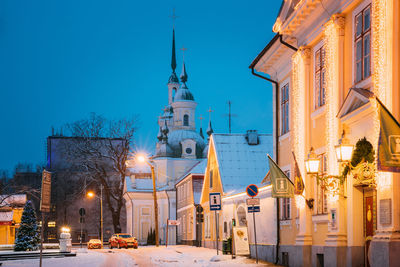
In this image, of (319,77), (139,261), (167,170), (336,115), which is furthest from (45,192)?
(167,170)

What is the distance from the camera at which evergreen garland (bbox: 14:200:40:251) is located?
37.9 m

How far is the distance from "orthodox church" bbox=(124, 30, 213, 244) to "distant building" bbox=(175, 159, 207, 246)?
504 centimetres

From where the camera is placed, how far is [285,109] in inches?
918

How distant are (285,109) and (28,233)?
21.4 metres

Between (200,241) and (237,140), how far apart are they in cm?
1120

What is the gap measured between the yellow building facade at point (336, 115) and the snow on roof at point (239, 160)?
15751 mm

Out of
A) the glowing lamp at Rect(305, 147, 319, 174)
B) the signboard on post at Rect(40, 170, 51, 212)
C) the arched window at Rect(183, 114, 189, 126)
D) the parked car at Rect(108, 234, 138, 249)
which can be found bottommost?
the parked car at Rect(108, 234, 138, 249)

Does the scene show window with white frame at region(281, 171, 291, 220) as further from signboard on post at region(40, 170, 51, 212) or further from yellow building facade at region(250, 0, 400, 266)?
signboard on post at region(40, 170, 51, 212)

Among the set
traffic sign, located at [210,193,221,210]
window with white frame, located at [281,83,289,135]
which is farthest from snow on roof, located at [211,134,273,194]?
window with white frame, located at [281,83,289,135]

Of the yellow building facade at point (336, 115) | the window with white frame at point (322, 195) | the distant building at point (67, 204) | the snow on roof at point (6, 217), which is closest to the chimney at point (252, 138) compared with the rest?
the yellow building facade at point (336, 115)

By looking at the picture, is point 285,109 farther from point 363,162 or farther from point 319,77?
point 363,162

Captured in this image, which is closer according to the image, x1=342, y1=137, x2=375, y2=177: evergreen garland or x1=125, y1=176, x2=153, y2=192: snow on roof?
x1=342, y1=137, x2=375, y2=177: evergreen garland

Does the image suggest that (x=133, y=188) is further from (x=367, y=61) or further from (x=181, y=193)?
(x=367, y=61)

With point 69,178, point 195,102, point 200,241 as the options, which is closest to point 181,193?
point 200,241
